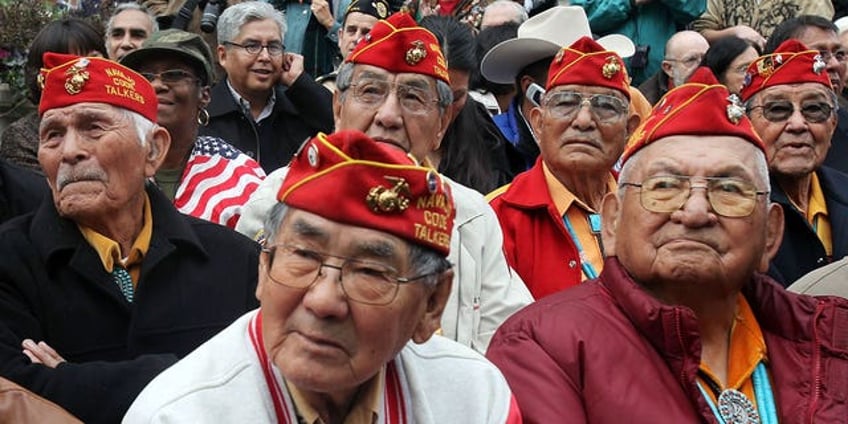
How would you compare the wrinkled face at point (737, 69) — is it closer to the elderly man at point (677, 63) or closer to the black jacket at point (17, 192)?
the elderly man at point (677, 63)

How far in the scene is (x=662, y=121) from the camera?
374 cm

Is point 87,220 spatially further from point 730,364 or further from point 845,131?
point 845,131

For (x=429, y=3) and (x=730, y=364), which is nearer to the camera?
(x=730, y=364)

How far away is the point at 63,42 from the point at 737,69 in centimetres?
359

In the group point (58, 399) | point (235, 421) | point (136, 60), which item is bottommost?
point (58, 399)

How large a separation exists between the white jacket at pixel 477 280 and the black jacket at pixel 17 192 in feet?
2.98

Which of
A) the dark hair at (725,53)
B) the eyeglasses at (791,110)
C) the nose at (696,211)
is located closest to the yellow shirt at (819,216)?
the eyeglasses at (791,110)

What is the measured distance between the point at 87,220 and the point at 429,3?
500 centimetres

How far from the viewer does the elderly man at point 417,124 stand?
427 cm

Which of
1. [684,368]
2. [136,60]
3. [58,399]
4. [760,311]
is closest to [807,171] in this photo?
[760,311]

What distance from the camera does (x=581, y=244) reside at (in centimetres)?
484

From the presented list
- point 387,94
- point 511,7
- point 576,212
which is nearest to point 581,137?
point 576,212

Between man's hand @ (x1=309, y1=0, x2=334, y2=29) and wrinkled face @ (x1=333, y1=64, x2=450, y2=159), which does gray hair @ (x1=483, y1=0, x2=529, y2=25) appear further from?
wrinkled face @ (x1=333, y1=64, x2=450, y2=159)

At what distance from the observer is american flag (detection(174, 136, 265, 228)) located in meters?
5.20
